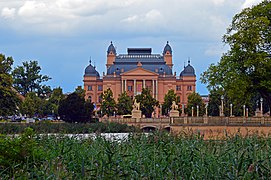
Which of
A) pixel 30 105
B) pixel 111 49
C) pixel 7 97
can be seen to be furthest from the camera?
pixel 111 49

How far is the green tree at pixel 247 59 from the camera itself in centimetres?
4394

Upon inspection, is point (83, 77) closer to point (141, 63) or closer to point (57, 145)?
point (141, 63)

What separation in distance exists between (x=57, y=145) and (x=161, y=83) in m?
116

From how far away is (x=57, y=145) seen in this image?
13.7 m

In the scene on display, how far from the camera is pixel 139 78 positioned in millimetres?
127062

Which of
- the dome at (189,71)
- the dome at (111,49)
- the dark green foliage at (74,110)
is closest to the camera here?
the dark green foliage at (74,110)

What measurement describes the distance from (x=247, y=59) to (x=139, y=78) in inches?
3236

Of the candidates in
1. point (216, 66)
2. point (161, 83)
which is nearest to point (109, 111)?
point (161, 83)

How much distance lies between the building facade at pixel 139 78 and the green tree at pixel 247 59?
77.6 meters

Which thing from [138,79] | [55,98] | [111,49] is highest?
[111,49]

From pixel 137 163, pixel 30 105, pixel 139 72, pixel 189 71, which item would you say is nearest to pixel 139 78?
pixel 139 72

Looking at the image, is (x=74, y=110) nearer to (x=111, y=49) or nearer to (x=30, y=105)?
(x=30, y=105)

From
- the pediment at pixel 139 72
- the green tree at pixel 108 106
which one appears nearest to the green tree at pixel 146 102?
the green tree at pixel 108 106

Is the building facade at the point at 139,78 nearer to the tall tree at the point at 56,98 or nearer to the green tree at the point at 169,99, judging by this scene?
the green tree at the point at 169,99
